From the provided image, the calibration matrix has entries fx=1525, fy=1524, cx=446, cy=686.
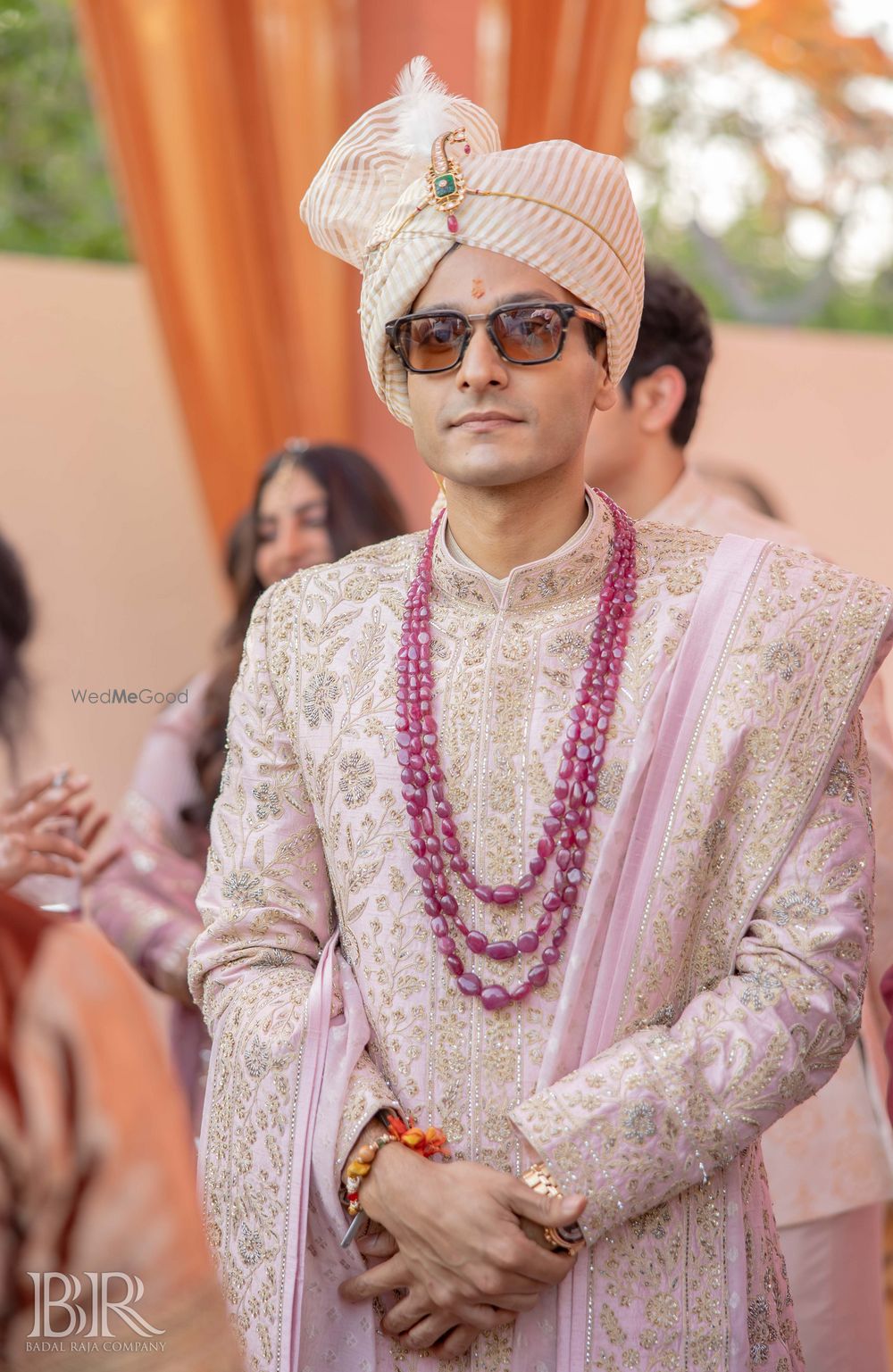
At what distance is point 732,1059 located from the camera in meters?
1.39

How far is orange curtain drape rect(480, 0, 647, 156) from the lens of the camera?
3.80 metres

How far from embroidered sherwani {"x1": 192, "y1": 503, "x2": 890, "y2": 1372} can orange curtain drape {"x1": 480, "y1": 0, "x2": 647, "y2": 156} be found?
2.54 metres

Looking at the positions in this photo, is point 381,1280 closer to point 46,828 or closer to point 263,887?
point 263,887

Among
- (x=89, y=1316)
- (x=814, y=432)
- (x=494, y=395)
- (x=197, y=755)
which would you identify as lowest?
(x=814, y=432)

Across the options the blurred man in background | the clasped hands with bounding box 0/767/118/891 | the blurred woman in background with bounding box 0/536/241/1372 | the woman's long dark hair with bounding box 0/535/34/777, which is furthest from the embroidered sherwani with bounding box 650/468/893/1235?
the woman's long dark hair with bounding box 0/535/34/777

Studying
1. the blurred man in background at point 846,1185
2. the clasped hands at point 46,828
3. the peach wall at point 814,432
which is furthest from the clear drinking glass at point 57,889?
the peach wall at point 814,432

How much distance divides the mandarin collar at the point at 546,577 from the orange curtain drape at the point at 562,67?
2.43 metres

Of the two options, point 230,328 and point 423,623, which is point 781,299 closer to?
point 230,328

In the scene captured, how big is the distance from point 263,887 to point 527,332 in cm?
61

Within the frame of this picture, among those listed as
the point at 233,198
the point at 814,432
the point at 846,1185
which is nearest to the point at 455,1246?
the point at 846,1185

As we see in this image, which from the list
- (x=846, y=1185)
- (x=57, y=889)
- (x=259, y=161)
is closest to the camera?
(x=846, y=1185)

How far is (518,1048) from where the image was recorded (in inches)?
57.8

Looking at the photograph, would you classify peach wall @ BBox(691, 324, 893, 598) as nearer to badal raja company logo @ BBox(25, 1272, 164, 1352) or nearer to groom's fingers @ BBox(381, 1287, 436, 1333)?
groom's fingers @ BBox(381, 1287, 436, 1333)

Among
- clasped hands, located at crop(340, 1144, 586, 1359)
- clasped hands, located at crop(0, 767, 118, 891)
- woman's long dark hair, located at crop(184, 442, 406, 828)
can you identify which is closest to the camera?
clasped hands, located at crop(340, 1144, 586, 1359)
